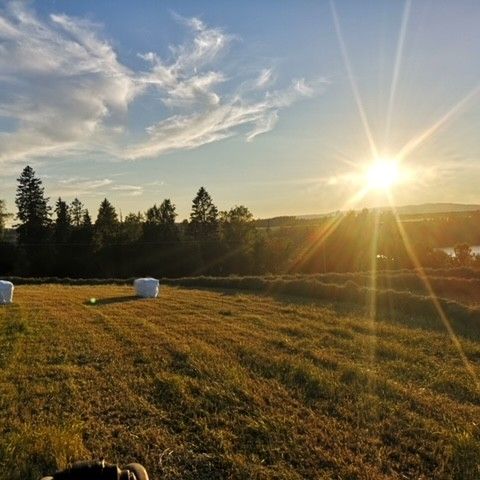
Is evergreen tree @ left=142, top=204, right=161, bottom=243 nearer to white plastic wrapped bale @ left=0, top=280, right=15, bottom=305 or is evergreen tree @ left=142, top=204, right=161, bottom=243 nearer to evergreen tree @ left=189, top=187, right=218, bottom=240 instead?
evergreen tree @ left=189, top=187, right=218, bottom=240

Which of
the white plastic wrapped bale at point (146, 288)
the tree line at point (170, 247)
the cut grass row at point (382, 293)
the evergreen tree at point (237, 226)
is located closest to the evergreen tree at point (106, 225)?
the tree line at point (170, 247)

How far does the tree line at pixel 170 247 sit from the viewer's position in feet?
234

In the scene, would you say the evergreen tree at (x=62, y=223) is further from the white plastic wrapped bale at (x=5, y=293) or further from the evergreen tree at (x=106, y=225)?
the white plastic wrapped bale at (x=5, y=293)

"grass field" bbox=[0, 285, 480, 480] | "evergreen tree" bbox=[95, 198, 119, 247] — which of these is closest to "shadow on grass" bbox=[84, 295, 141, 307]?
"grass field" bbox=[0, 285, 480, 480]

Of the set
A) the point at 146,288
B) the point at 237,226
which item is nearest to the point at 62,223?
the point at 237,226

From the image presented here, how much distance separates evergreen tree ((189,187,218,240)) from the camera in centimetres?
9338

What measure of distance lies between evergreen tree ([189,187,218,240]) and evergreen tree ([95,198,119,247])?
45.9ft

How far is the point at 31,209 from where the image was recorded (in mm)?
79750

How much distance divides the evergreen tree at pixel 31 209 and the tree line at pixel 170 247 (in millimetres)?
113

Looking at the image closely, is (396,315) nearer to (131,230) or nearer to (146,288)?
(146,288)

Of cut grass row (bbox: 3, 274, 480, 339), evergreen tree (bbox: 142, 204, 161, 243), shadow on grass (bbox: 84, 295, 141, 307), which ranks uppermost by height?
evergreen tree (bbox: 142, 204, 161, 243)

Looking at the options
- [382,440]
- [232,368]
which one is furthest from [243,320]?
[382,440]

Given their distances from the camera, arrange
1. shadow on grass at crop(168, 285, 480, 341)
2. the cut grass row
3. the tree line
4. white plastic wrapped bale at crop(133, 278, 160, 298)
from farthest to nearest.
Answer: the tree line → white plastic wrapped bale at crop(133, 278, 160, 298) → the cut grass row → shadow on grass at crop(168, 285, 480, 341)

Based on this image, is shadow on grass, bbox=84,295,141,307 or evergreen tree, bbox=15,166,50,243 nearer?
shadow on grass, bbox=84,295,141,307
